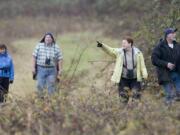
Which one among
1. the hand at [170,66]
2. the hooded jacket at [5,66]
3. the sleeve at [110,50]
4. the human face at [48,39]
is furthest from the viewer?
the hooded jacket at [5,66]

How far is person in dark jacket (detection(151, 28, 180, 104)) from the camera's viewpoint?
14.1 m

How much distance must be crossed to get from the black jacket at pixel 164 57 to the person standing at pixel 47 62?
9.69ft

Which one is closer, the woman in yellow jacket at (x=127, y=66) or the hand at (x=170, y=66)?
the hand at (x=170, y=66)

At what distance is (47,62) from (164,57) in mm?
3232

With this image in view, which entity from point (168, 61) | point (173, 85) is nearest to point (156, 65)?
point (168, 61)

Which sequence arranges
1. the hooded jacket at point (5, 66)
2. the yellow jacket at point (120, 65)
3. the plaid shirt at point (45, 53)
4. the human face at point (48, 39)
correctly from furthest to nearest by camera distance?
1. the plaid shirt at point (45, 53)
2. the hooded jacket at point (5, 66)
3. the human face at point (48, 39)
4. the yellow jacket at point (120, 65)

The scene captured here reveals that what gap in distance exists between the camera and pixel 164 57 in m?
14.2

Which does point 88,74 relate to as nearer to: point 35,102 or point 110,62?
point 110,62

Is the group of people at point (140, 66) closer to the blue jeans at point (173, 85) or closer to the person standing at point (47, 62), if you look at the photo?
the blue jeans at point (173, 85)

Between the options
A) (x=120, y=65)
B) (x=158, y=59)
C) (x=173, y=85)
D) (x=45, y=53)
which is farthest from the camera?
(x=45, y=53)

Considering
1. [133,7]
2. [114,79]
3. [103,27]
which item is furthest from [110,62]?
[103,27]

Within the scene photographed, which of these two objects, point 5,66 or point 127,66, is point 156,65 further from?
point 5,66

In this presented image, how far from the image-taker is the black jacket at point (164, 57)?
14.1 m

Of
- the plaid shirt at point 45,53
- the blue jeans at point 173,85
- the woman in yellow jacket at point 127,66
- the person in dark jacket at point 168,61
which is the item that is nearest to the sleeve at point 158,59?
the person in dark jacket at point 168,61
